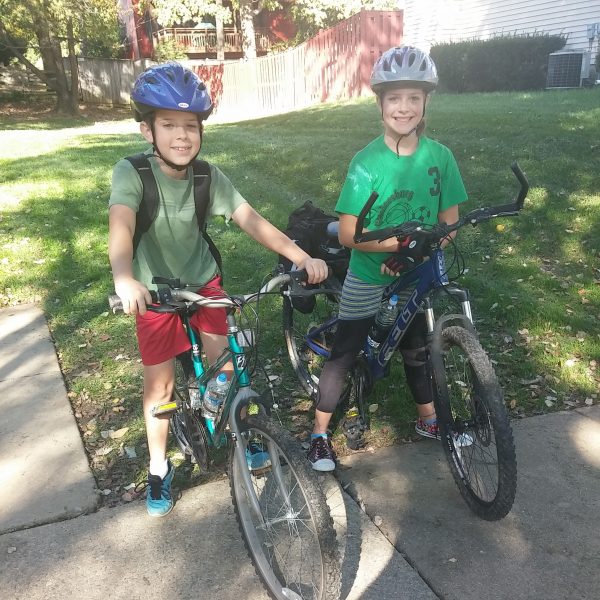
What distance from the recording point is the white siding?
17938 mm

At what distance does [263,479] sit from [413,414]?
1.49 metres

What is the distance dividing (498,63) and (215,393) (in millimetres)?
18092

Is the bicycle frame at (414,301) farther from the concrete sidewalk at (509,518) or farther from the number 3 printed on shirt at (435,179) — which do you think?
the concrete sidewalk at (509,518)

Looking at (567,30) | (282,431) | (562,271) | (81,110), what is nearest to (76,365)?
(282,431)

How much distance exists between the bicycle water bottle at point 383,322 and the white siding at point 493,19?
17.3m

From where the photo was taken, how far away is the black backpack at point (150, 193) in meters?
2.62

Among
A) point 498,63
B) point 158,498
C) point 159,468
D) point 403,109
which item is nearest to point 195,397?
point 159,468

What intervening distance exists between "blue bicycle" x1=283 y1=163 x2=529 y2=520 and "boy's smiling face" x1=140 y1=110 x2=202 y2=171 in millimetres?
760

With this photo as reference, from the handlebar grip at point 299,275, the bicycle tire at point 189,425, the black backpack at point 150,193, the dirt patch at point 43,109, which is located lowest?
the dirt patch at point 43,109

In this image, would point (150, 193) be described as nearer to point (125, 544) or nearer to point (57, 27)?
point (125, 544)

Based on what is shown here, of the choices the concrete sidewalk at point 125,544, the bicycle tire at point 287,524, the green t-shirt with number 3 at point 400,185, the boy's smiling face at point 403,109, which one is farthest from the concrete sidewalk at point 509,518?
the boy's smiling face at point 403,109

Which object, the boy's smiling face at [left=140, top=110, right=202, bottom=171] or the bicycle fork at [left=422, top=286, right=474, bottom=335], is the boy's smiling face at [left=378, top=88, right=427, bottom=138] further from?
the boy's smiling face at [left=140, top=110, right=202, bottom=171]

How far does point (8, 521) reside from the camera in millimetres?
2953

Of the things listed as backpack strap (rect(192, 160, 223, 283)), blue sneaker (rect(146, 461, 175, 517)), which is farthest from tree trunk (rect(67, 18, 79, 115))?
blue sneaker (rect(146, 461, 175, 517))
